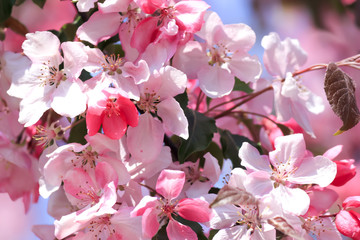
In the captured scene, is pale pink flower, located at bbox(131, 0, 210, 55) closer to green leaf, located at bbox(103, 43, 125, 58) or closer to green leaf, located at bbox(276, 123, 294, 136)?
green leaf, located at bbox(103, 43, 125, 58)

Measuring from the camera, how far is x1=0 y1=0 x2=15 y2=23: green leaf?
0.95 meters

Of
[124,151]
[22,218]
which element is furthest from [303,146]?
[22,218]

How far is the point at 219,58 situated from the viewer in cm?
88

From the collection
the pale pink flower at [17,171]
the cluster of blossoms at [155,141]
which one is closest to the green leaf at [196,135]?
the cluster of blossoms at [155,141]

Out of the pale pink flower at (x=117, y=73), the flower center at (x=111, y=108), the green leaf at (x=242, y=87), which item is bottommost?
the green leaf at (x=242, y=87)

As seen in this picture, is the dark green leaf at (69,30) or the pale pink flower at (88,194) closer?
the pale pink flower at (88,194)

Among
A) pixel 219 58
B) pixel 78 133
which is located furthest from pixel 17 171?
pixel 219 58

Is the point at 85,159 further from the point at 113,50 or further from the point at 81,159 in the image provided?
the point at 113,50

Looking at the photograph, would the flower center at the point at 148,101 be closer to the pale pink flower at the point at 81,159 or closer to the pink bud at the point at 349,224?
the pale pink flower at the point at 81,159

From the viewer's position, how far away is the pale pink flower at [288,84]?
912mm

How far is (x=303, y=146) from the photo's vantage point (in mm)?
798

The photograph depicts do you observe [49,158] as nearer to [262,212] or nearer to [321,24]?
[262,212]

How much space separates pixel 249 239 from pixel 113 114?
267 mm

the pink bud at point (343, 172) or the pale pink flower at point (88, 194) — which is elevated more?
the pink bud at point (343, 172)
